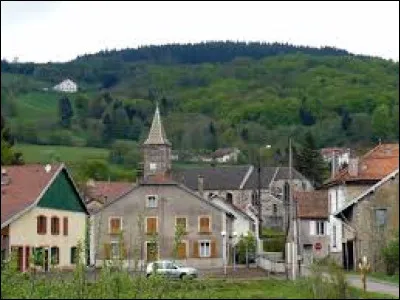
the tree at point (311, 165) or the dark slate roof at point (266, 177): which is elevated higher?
the dark slate roof at point (266, 177)

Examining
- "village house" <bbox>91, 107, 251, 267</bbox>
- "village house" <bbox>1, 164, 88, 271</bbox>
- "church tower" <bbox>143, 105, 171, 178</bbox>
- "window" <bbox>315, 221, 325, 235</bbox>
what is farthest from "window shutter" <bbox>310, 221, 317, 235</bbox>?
"church tower" <bbox>143, 105, 171, 178</bbox>

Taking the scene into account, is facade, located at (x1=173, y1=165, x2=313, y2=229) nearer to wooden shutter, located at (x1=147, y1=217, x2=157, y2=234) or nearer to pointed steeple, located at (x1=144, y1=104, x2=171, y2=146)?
pointed steeple, located at (x1=144, y1=104, x2=171, y2=146)

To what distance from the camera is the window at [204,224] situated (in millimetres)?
54125

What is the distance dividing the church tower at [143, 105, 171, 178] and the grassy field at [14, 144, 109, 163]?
679cm

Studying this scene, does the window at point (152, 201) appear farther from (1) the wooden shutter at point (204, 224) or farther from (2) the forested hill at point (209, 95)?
(2) the forested hill at point (209, 95)

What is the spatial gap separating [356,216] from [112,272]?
1070cm

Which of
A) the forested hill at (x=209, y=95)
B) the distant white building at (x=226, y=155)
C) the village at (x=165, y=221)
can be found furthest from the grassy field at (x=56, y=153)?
the distant white building at (x=226, y=155)

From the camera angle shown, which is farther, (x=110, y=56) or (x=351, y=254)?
(x=110, y=56)

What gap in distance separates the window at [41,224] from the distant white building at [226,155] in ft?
144

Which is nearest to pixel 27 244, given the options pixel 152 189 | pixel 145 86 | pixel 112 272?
pixel 152 189

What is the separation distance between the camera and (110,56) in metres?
107

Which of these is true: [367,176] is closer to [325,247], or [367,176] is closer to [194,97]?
[325,247]

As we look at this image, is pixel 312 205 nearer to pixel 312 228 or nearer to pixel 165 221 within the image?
pixel 312 228

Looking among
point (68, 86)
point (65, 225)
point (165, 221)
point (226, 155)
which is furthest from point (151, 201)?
point (226, 155)
